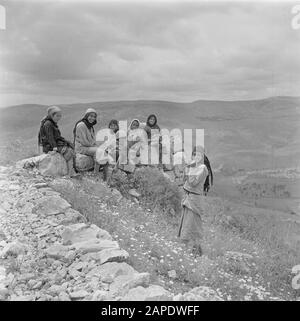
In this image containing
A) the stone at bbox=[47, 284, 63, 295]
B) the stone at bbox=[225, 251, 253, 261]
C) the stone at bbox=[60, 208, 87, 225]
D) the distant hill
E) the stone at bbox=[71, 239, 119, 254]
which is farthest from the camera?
the distant hill

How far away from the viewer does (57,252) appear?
5.88m

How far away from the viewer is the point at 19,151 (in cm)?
1134

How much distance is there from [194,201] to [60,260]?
2543 millimetres

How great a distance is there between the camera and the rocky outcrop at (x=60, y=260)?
5.19 meters

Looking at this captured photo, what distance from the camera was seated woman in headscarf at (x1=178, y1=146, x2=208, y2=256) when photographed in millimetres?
6934

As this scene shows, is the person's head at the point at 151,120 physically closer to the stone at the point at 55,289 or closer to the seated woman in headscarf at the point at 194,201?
the seated woman in headscarf at the point at 194,201

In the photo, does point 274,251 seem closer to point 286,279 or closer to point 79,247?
point 286,279

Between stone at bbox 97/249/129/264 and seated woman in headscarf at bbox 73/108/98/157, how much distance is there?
12.7 ft

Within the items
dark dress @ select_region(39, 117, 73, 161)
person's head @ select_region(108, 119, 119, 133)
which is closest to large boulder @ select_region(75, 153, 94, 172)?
dark dress @ select_region(39, 117, 73, 161)

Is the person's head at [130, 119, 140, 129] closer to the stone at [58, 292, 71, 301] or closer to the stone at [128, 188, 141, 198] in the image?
the stone at [128, 188, 141, 198]

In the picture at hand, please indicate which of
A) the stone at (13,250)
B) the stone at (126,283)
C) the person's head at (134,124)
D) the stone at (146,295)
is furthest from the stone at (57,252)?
the person's head at (134,124)

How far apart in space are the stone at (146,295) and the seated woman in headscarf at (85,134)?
15.3 feet

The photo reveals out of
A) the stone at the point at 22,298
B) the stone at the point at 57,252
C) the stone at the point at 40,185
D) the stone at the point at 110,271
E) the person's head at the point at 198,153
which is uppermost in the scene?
the person's head at the point at 198,153

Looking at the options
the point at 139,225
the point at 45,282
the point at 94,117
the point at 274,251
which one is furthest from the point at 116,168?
the point at 45,282
